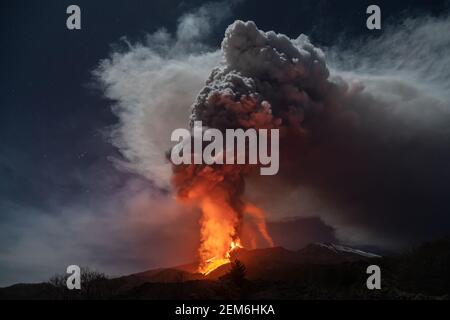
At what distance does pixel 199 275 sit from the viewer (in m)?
80.9

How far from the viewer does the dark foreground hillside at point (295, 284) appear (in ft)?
185

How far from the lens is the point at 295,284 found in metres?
62.8

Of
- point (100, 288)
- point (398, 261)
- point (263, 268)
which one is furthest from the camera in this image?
point (263, 268)

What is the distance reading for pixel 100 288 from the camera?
7275 centimetres

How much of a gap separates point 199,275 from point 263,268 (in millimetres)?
15083

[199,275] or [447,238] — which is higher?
[447,238]

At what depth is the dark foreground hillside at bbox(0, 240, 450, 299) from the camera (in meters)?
56.4
